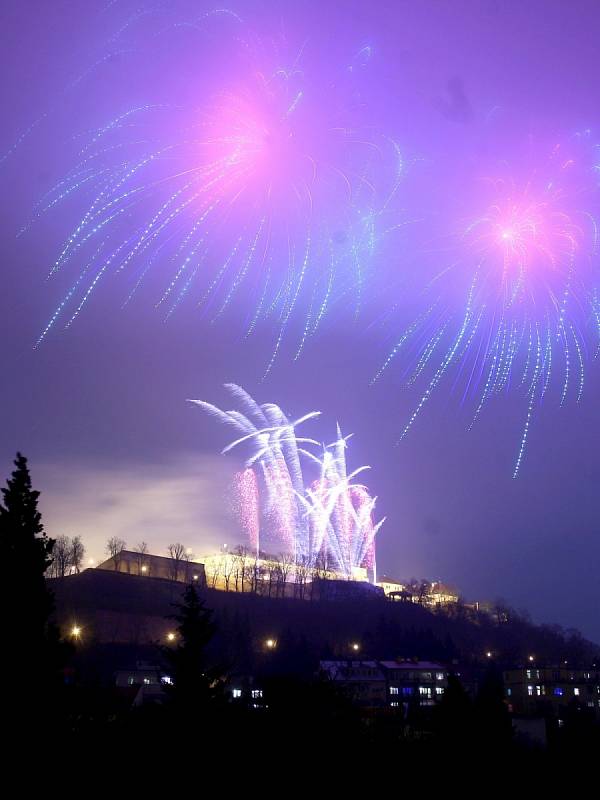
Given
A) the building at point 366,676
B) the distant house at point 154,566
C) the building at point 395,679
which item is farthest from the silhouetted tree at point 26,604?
the distant house at point 154,566

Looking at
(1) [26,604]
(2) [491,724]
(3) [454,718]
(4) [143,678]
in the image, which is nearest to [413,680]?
Result: (4) [143,678]

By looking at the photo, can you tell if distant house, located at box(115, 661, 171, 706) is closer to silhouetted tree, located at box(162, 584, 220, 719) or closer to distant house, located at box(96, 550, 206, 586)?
silhouetted tree, located at box(162, 584, 220, 719)

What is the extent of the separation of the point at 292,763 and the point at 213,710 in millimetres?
2637

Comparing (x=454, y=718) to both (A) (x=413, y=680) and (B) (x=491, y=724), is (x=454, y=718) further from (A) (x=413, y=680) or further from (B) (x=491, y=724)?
(A) (x=413, y=680)

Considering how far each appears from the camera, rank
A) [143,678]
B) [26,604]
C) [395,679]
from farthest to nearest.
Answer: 1. [395,679]
2. [143,678]
3. [26,604]

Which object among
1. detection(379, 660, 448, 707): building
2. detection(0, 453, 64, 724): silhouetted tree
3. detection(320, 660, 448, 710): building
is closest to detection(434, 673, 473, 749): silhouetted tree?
→ detection(0, 453, 64, 724): silhouetted tree

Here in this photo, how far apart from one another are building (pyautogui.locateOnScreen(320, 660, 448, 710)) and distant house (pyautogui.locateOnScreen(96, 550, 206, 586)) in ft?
156

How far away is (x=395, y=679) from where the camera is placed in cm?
8094

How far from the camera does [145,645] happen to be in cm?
9275

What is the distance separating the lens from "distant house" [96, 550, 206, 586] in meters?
124

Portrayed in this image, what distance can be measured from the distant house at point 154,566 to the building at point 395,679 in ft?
156

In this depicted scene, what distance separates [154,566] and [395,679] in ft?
188

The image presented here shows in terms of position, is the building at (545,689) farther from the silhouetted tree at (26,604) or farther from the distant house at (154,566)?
the silhouetted tree at (26,604)

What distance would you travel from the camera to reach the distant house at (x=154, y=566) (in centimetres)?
12419
